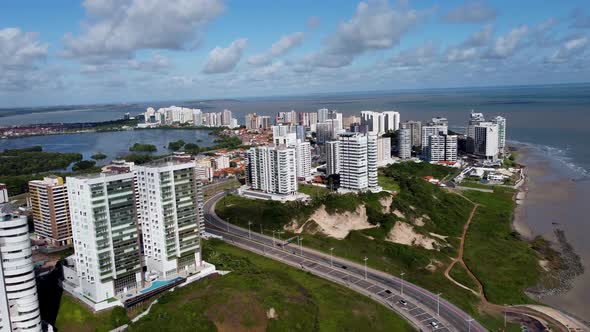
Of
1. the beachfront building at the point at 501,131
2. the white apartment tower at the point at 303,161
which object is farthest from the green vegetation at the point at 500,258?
the beachfront building at the point at 501,131

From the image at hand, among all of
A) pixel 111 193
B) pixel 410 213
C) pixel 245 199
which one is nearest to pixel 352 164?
pixel 410 213

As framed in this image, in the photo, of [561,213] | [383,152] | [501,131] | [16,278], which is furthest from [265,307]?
[501,131]

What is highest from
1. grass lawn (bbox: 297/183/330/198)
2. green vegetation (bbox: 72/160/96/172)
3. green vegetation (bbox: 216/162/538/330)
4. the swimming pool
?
green vegetation (bbox: 72/160/96/172)

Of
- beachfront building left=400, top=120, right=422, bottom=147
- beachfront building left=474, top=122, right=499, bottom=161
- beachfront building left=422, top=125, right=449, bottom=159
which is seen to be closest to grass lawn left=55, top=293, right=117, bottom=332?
beachfront building left=422, top=125, right=449, bottom=159

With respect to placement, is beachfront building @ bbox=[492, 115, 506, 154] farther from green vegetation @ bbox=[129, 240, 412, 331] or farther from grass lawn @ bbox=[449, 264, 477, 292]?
green vegetation @ bbox=[129, 240, 412, 331]

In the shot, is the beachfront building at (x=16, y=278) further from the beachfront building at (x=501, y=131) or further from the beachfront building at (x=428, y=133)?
the beachfront building at (x=501, y=131)

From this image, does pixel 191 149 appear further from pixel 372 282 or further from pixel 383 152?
pixel 372 282
